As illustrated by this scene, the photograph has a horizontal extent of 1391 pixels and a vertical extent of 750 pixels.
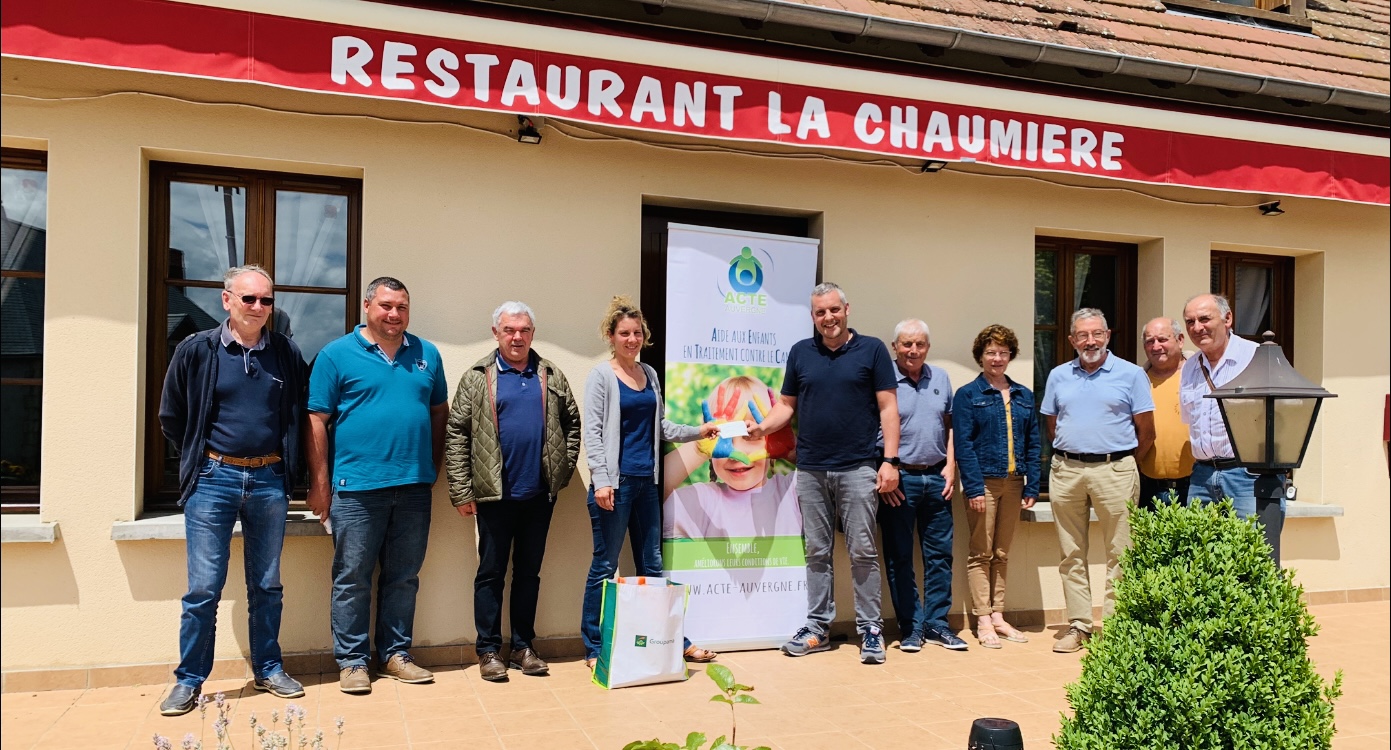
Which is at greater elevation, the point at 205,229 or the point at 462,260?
the point at 205,229

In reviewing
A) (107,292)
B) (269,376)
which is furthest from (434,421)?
(107,292)

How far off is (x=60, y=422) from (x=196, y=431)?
0.96 metres

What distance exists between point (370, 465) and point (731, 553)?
2.20 m

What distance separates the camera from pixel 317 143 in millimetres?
5465

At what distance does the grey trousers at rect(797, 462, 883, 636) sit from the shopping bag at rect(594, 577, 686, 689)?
1.10 meters

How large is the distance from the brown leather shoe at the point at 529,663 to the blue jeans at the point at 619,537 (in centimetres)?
31

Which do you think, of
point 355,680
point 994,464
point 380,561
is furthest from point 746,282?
point 355,680

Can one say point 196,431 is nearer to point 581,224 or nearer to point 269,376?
point 269,376

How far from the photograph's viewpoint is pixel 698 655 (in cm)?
571

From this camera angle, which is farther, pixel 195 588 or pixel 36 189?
pixel 36 189

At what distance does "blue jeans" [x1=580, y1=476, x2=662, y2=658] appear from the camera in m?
5.54

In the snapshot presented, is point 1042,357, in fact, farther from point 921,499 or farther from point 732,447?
point 732,447

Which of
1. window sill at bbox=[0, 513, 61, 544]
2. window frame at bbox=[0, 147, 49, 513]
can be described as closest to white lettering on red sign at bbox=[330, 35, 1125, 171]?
window frame at bbox=[0, 147, 49, 513]

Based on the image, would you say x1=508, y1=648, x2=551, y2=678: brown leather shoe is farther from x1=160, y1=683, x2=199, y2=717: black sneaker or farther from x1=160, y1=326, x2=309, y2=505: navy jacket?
x1=160, y1=326, x2=309, y2=505: navy jacket
